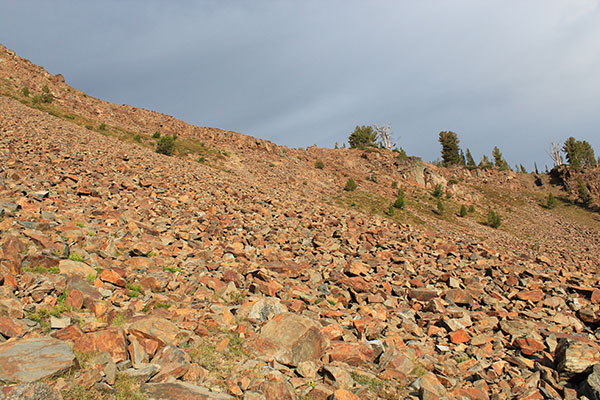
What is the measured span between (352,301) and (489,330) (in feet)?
13.7

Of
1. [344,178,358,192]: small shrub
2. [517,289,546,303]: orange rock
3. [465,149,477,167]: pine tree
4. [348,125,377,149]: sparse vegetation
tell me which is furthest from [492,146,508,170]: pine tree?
[517,289,546,303]: orange rock

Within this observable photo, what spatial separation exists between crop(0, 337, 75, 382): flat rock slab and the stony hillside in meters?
0.02

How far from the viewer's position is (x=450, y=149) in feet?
265

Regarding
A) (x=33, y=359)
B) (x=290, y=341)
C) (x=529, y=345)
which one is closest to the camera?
(x=33, y=359)

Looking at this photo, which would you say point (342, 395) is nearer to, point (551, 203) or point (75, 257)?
point (75, 257)

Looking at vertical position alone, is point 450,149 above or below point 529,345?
above

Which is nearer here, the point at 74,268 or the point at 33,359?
the point at 33,359

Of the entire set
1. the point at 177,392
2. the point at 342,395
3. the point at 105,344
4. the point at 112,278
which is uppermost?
the point at 112,278

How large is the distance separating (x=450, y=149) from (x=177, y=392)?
87.9 meters

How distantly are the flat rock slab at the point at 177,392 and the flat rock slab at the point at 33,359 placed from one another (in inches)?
48.5

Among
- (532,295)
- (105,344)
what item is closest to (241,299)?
(105,344)

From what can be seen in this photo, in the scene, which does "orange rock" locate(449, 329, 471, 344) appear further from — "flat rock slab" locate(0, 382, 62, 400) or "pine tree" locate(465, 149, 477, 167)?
"pine tree" locate(465, 149, 477, 167)

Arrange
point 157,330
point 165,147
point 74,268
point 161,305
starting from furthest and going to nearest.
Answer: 1. point 165,147
2. point 74,268
3. point 161,305
4. point 157,330

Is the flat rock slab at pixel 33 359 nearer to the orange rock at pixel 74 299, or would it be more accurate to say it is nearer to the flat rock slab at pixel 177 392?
the flat rock slab at pixel 177 392
